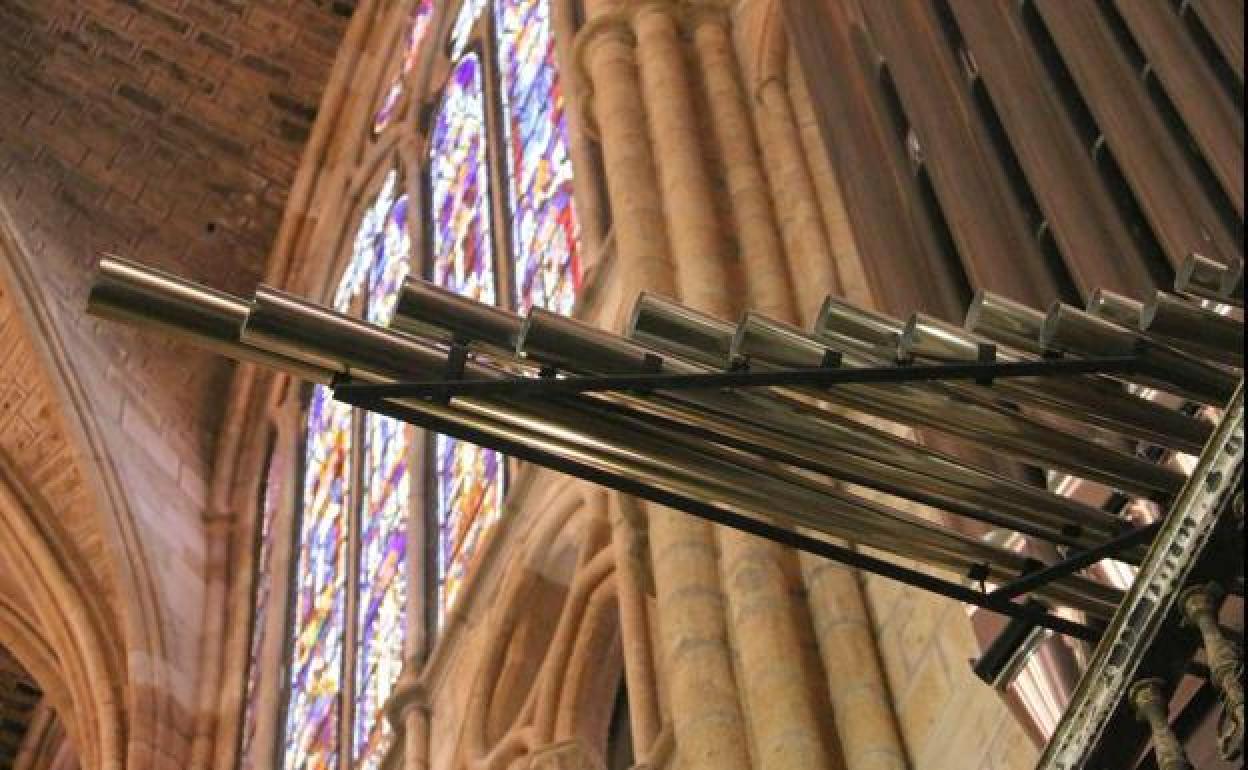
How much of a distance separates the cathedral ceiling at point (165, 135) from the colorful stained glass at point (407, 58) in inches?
41.0

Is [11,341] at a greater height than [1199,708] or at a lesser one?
greater

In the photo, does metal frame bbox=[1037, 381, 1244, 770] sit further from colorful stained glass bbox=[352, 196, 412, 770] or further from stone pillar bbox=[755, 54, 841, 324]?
colorful stained glass bbox=[352, 196, 412, 770]

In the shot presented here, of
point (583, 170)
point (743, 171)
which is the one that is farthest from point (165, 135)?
point (743, 171)

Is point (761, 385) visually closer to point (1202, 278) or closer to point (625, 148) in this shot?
point (1202, 278)

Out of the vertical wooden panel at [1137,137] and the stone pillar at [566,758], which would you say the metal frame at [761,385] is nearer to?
the vertical wooden panel at [1137,137]

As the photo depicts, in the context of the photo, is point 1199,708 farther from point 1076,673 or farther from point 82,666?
point 82,666

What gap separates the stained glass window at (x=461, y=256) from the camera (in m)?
9.10

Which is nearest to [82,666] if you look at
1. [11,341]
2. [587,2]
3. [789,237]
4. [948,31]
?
[11,341]

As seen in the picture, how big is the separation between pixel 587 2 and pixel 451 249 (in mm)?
2751

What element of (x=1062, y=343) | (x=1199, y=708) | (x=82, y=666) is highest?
(x=82, y=666)

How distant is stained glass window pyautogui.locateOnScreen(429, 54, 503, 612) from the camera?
9102mm

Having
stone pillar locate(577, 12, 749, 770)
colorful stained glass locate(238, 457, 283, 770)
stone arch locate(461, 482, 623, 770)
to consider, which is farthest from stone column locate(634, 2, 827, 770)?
colorful stained glass locate(238, 457, 283, 770)

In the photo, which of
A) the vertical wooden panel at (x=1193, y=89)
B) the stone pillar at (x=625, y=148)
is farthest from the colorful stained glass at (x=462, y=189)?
the vertical wooden panel at (x=1193, y=89)

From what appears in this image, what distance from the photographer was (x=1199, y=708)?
133 inches
